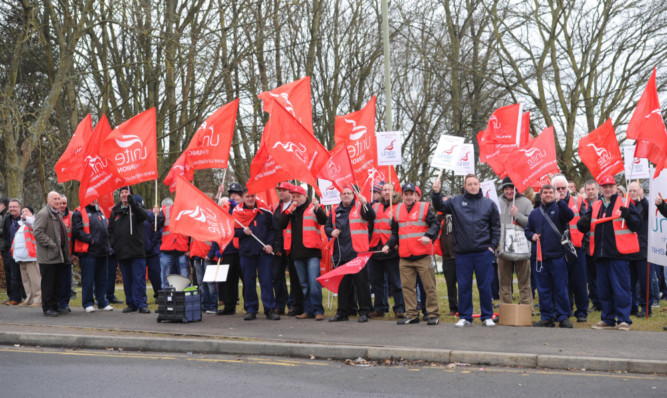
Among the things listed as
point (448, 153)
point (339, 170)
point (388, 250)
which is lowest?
point (388, 250)

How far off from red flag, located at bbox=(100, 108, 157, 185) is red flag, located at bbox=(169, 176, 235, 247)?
1311mm

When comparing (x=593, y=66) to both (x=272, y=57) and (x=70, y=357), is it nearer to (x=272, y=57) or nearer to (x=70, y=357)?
(x=272, y=57)

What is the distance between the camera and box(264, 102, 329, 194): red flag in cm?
1112

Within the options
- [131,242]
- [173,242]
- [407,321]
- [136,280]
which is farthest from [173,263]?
[407,321]

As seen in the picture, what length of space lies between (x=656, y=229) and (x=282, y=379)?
20.1 ft

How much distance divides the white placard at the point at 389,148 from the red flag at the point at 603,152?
12.8 feet

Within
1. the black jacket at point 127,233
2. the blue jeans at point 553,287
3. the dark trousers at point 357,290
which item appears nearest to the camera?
the blue jeans at point 553,287

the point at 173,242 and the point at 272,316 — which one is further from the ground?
the point at 173,242

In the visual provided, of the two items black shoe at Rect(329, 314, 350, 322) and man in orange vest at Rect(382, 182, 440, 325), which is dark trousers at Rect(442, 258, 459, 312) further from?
black shoe at Rect(329, 314, 350, 322)

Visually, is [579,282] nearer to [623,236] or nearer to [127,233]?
[623,236]

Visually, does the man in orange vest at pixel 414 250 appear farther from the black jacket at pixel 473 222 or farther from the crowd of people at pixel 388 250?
the black jacket at pixel 473 222

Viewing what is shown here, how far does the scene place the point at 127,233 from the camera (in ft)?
42.8

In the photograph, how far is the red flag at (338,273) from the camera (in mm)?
11031

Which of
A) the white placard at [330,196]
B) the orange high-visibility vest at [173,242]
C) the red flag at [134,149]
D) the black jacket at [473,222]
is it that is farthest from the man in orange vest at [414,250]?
the red flag at [134,149]
